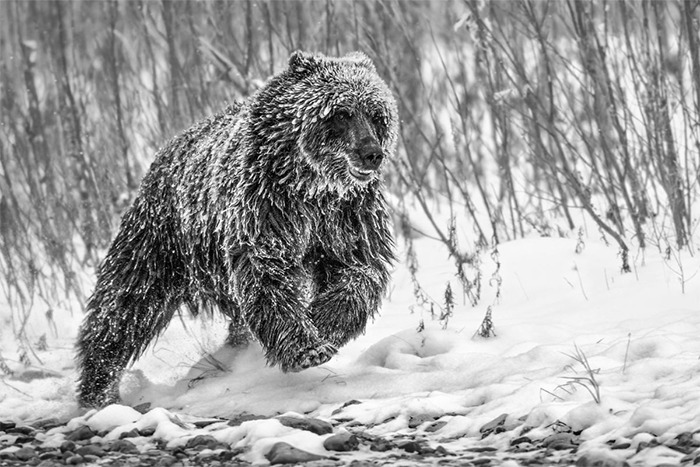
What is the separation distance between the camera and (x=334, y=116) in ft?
16.6

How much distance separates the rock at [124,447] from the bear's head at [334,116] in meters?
1.64

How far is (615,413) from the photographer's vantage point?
3.57m

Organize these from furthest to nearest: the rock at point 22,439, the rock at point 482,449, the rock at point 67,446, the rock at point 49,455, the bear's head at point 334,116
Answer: the bear's head at point 334,116, the rock at point 22,439, the rock at point 67,446, the rock at point 49,455, the rock at point 482,449

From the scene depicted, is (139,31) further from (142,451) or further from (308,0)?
(142,451)

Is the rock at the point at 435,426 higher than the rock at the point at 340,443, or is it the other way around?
the rock at the point at 340,443

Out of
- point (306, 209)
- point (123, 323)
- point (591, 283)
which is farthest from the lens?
point (591, 283)

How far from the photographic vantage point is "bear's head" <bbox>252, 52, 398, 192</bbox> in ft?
16.2

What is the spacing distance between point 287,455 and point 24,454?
1.07 metres

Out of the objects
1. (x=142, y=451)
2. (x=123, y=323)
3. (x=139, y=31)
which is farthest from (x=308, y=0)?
(x=142, y=451)

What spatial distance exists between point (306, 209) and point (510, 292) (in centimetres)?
196

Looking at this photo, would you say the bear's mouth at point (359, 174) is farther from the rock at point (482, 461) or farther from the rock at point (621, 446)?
the rock at point (621, 446)

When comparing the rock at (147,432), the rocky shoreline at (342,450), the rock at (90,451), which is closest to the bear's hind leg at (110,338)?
the rocky shoreline at (342,450)

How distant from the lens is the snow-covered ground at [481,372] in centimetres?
368

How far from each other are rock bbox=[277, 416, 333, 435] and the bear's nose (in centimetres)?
139
